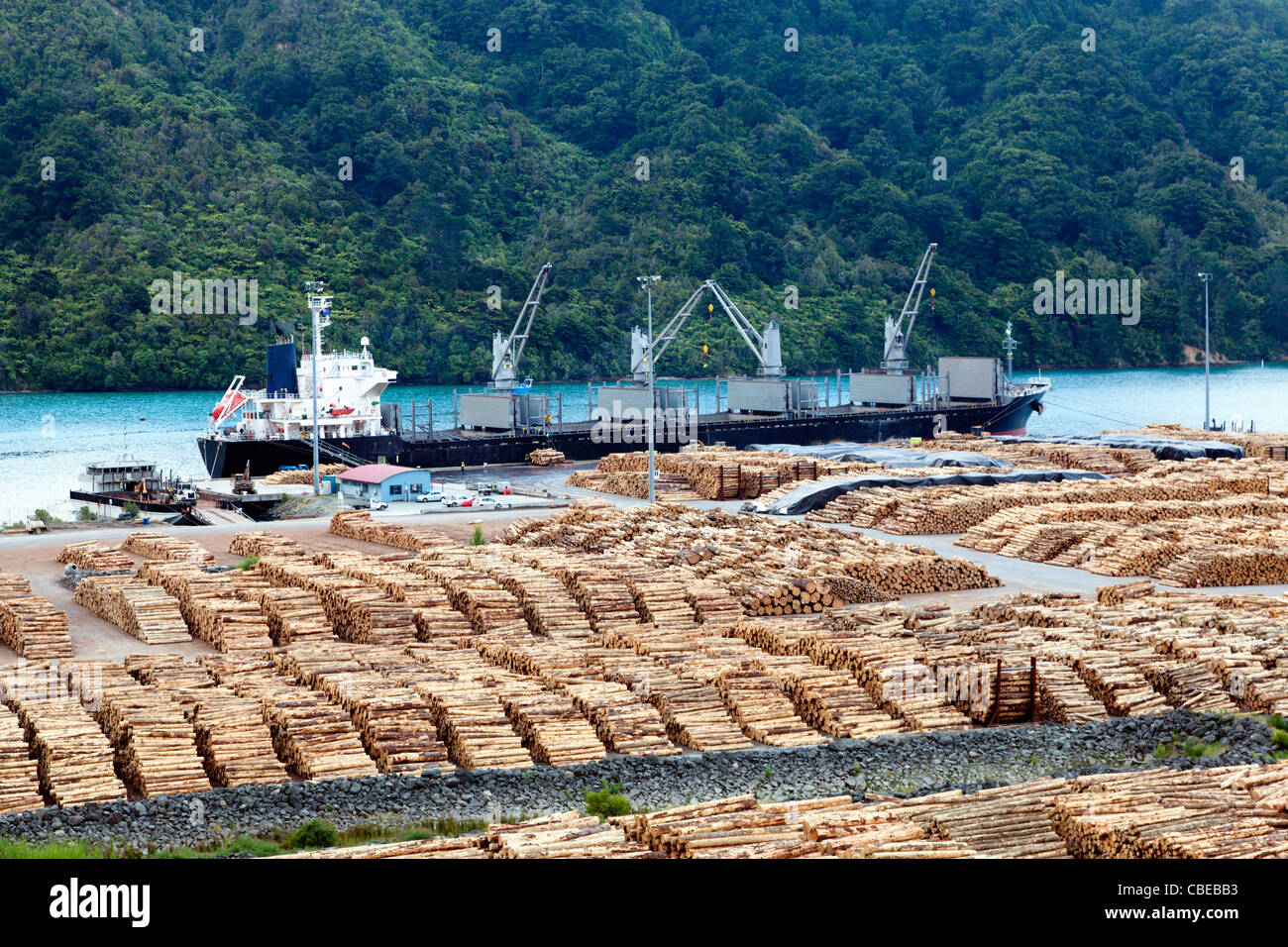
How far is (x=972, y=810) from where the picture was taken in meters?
15.6

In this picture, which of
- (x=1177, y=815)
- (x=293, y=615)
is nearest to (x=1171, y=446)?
(x=293, y=615)

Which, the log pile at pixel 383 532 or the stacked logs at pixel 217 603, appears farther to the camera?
the log pile at pixel 383 532

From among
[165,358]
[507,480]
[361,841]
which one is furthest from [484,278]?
[361,841]

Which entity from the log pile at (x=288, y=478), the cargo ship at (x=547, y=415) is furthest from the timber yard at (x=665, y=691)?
the cargo ship at (x=547, y=415)

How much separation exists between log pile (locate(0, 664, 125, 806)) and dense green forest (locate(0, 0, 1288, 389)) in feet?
364

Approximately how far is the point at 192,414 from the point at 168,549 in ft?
296

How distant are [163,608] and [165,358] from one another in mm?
103132

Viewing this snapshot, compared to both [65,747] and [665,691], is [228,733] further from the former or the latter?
[665,691]

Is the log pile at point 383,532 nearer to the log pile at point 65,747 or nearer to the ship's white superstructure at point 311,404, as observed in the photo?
the log pile at point 65,747

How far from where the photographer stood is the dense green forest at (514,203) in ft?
449

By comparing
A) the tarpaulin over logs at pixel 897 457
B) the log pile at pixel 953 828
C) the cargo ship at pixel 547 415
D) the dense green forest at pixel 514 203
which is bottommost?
the log pile at pixel 953 828

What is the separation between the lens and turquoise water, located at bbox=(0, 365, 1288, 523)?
89.6m

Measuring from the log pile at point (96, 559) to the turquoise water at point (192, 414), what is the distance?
3134 centimetres
